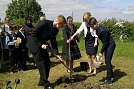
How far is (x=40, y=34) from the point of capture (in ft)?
18.6

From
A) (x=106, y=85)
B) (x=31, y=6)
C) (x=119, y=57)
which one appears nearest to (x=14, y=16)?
(x=31, y=6)

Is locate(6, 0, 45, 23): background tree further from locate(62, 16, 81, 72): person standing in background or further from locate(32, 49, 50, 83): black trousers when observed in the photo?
locate(32, 49, 50, 83): black trousers

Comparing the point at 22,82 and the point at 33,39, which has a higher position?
the point at 33,39

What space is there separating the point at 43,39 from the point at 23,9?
207 feet

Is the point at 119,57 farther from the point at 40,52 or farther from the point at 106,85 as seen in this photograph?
the point at 40,52

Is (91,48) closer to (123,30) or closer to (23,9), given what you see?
(123,30)

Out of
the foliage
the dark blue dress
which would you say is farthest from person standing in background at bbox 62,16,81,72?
the foliage

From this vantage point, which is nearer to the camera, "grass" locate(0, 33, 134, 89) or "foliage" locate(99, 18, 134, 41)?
"grass" locate(0, 33, 134, 89)

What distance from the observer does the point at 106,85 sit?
6168 millimetres

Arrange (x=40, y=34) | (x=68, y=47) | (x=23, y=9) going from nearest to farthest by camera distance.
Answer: (x=40, y=34) < (x=68, y=47) < (x=23, y=9)

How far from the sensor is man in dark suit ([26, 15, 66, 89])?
5.43 metres

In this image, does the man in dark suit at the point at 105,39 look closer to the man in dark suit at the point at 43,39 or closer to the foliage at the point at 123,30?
the man in dark suit at the point at 43,39

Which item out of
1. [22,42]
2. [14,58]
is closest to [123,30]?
[22,42]

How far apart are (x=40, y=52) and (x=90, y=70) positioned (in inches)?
92.3
